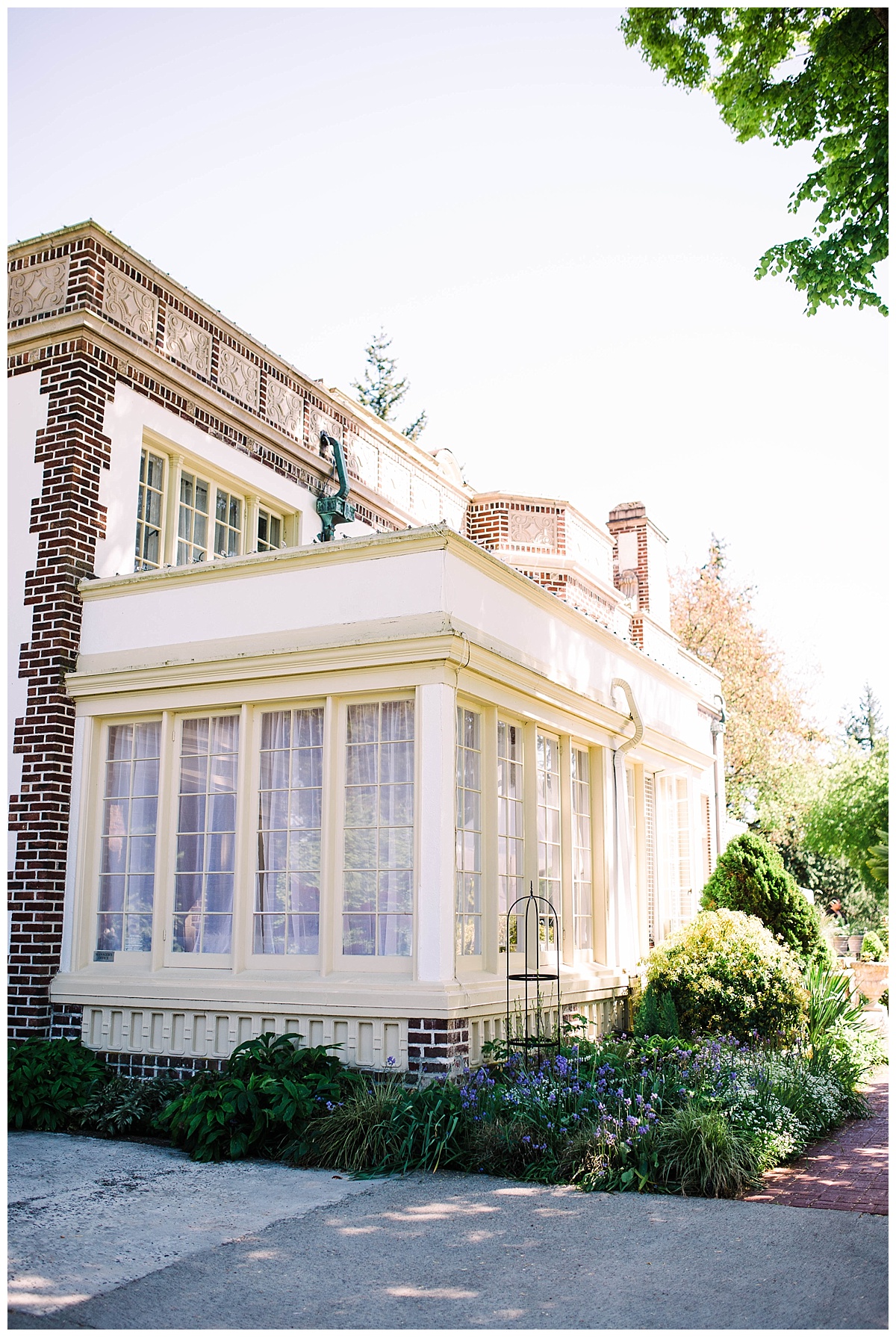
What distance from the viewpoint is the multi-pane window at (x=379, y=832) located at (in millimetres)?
7781

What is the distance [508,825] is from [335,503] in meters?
4.55

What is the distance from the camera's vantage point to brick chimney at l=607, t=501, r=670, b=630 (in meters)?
19.1

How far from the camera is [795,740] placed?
29094mm

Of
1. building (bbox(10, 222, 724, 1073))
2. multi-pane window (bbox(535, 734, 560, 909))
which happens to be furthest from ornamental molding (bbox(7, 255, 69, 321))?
multi-pane window (bbox(535, 734, 560, 909))

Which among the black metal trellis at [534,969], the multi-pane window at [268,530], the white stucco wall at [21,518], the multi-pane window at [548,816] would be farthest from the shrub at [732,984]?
the white stucco wall at [21,518]

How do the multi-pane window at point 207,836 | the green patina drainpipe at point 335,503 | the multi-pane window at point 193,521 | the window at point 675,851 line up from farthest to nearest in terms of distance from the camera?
the window at point 675,851
the green patina drainpipe at point 335,503
the multi-pane window at point 193,521
the multi-pane window at point 207,836

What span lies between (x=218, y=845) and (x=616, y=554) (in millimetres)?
12328

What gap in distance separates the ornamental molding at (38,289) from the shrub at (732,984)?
776 cm

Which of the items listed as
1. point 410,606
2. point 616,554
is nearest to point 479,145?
point 410,606

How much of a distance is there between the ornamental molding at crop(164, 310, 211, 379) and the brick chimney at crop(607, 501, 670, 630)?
999 centimetres

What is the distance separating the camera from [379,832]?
7.93 m

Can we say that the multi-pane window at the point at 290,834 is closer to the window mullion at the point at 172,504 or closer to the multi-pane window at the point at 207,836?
the multi-pane window at the point at 207,836

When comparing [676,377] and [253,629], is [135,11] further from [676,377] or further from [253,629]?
[676,377]

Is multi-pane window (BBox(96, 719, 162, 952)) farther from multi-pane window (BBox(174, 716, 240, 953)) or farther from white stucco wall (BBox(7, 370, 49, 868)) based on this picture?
white stucco wall (BBox(7, 370, 49, 868))
